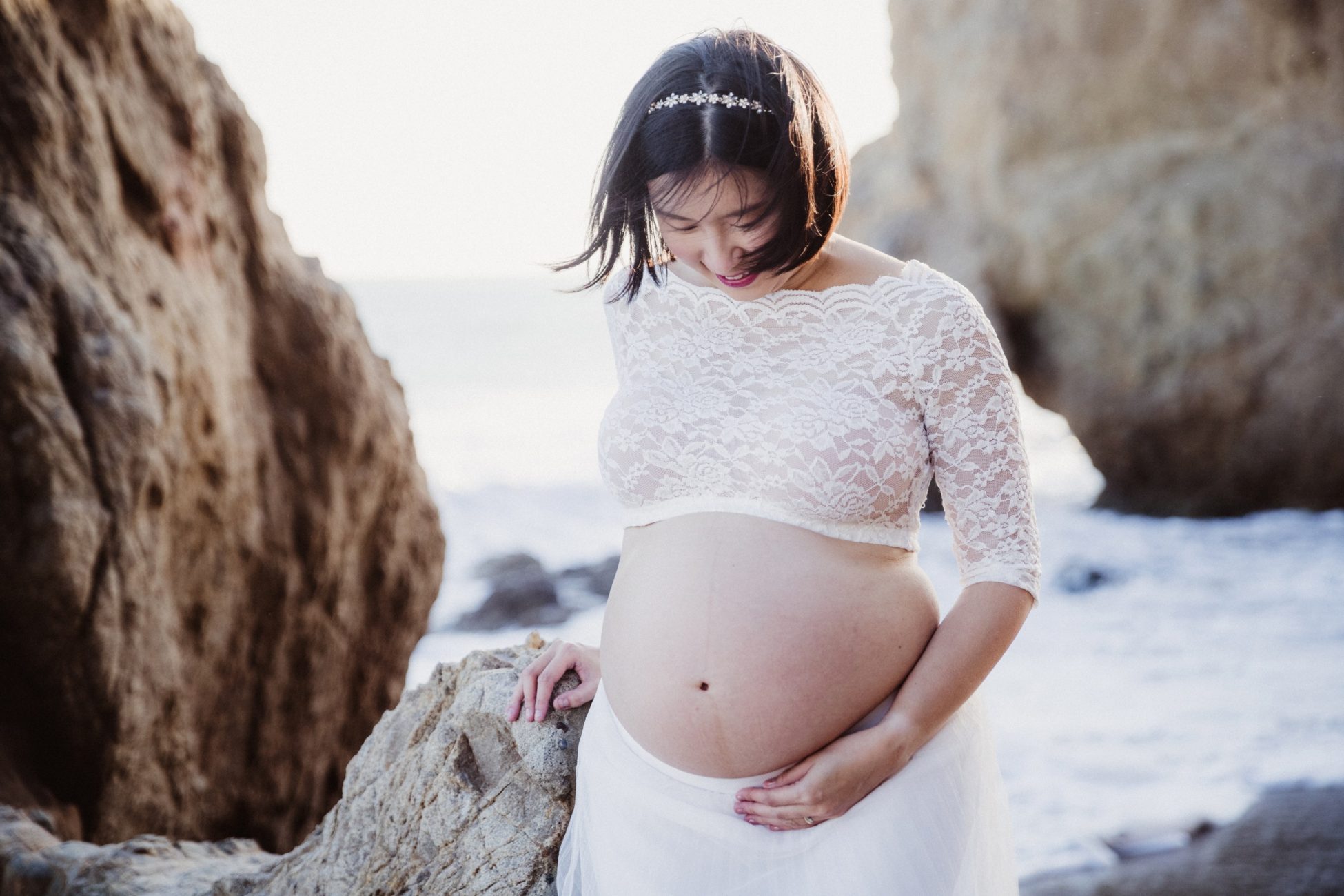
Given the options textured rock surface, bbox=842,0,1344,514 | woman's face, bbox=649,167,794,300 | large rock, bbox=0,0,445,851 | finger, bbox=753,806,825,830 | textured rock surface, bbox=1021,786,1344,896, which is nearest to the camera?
finger, bbox=753,806,825,830

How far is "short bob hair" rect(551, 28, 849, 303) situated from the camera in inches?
59.7

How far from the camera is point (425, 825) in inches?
73.3

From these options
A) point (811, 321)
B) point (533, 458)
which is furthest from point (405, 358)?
point (811, 321)

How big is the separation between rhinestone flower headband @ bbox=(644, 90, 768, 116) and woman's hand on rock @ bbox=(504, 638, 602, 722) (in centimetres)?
92

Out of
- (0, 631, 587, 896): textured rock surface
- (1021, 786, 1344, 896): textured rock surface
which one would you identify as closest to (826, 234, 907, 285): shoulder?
(0, 631, 587, 896): textured rock surface

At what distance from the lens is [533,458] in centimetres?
1706

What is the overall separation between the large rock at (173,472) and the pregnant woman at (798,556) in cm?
155

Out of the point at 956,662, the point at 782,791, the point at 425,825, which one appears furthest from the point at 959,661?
the point at 425,825

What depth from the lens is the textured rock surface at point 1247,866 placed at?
3.21 meters

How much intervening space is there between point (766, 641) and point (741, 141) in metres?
0.72

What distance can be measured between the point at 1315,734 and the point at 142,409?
4.79 metres

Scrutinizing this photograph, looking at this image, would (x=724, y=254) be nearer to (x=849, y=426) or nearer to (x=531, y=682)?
(x=849, y=426)

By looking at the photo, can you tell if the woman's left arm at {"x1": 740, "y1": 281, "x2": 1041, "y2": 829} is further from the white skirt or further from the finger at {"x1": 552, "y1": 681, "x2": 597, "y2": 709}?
the finger at {"x1": 552, "y1": 681, "x2": 597, "y2": 709}

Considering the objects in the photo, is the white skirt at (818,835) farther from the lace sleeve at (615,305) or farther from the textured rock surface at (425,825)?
the lace sleeve at (615,305)
